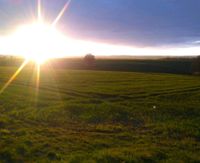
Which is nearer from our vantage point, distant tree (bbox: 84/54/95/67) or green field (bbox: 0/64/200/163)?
green field (bbox: 0/64/200/163)

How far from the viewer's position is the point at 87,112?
21219mm

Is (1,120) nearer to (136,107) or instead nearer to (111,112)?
(111,112)

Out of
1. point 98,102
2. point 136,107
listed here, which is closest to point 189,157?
point 136,107

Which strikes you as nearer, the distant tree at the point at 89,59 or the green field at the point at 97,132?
the green field at the point at 97,132

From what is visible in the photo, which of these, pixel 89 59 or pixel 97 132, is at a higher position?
pixel 89 59

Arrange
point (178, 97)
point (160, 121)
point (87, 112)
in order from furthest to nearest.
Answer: point (178, 97) < point (87, 112) < point (160, 121)

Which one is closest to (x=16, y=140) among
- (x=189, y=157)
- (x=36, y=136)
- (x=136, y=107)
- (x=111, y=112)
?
(x=36, y=136)

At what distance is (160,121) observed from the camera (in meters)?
19.0

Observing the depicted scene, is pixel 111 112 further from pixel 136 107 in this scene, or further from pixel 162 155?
pixel 162 155

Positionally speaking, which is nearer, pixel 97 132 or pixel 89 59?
pixel 97 132

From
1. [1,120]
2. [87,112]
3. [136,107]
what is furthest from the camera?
[136,107]

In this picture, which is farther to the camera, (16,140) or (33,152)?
(16,140)

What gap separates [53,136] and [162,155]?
5.44m

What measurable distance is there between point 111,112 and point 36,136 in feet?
26.7
